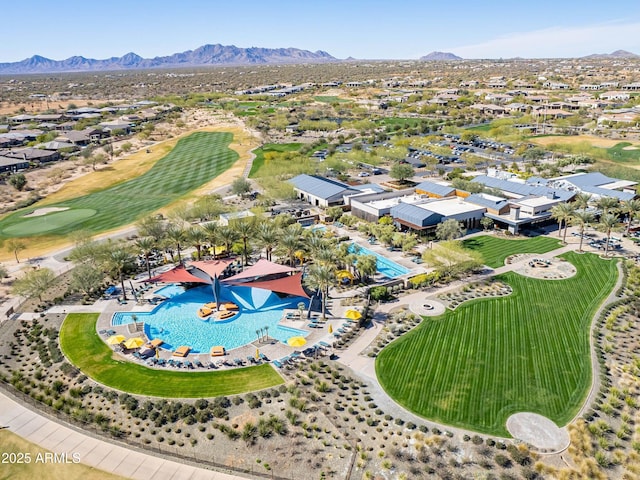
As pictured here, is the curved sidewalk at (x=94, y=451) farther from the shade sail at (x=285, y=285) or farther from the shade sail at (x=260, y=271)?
the shade sail at (x=260, y=271)

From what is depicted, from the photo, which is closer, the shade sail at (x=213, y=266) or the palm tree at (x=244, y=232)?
the shade sail at (x=213, y=266)

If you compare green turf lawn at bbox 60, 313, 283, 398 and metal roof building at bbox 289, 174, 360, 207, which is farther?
metal roof building at bbox 289, 174, 360, 207

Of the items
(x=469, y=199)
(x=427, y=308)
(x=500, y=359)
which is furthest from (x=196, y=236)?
(x=469, y=199)

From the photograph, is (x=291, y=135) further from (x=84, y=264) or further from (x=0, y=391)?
(x=0, y=391)

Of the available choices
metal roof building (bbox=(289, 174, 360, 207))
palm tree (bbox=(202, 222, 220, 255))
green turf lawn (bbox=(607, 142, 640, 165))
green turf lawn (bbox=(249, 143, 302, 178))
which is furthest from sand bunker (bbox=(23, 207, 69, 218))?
green turf lawn (bbox=(607, 142, 640, 165))

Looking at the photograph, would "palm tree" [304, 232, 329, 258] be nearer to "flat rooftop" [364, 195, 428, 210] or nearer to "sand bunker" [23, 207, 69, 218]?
"flat rooftop" [364, 195, 428, 210]

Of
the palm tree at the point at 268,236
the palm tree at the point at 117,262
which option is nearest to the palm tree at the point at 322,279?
the palm tree at the point at 268,236

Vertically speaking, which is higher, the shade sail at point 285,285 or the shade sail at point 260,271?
the shade sail at point 260,271
